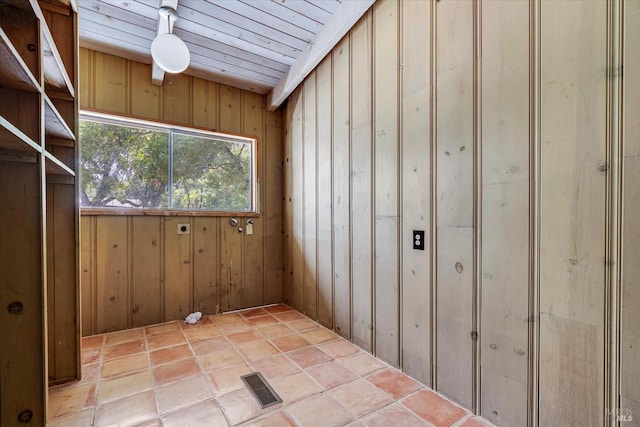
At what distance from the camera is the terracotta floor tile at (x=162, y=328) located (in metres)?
2.58

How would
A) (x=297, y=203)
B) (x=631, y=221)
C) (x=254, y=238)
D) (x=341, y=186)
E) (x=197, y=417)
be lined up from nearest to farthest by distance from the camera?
(x=631, y=221), (x=197, y=417), (x=341, y=186), (x=297, y=203), (x=254, y=238)

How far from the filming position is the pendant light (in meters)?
2.00

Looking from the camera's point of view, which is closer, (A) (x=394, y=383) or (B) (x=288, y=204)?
(A) (x=394, y=383)

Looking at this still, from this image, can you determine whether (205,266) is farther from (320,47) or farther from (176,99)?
(320,47)

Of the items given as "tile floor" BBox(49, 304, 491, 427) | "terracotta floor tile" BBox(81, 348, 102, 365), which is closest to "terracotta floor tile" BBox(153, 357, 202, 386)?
"tile floor" BBox(49, 304, 491, 427)

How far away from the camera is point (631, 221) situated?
1014mm

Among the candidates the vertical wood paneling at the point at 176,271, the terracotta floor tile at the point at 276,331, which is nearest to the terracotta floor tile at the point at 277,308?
the terracotta floor tile at the point at 276,331

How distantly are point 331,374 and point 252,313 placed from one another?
147 cm

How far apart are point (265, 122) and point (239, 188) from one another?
86 cm

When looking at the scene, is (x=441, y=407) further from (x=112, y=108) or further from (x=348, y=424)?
(x=112, y=108)

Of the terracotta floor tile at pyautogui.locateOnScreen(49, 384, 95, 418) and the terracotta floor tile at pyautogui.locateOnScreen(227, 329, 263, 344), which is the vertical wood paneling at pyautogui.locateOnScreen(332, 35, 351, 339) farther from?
the terracotta floor tile at pyautogui.locateOnScreen(49, 384, 95, 418)

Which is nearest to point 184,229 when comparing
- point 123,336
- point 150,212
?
point 150,212

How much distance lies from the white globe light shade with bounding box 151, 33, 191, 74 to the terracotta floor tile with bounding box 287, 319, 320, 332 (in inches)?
92.4

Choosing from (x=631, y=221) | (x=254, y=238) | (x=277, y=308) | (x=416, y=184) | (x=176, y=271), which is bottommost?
(x=277, y=308)
